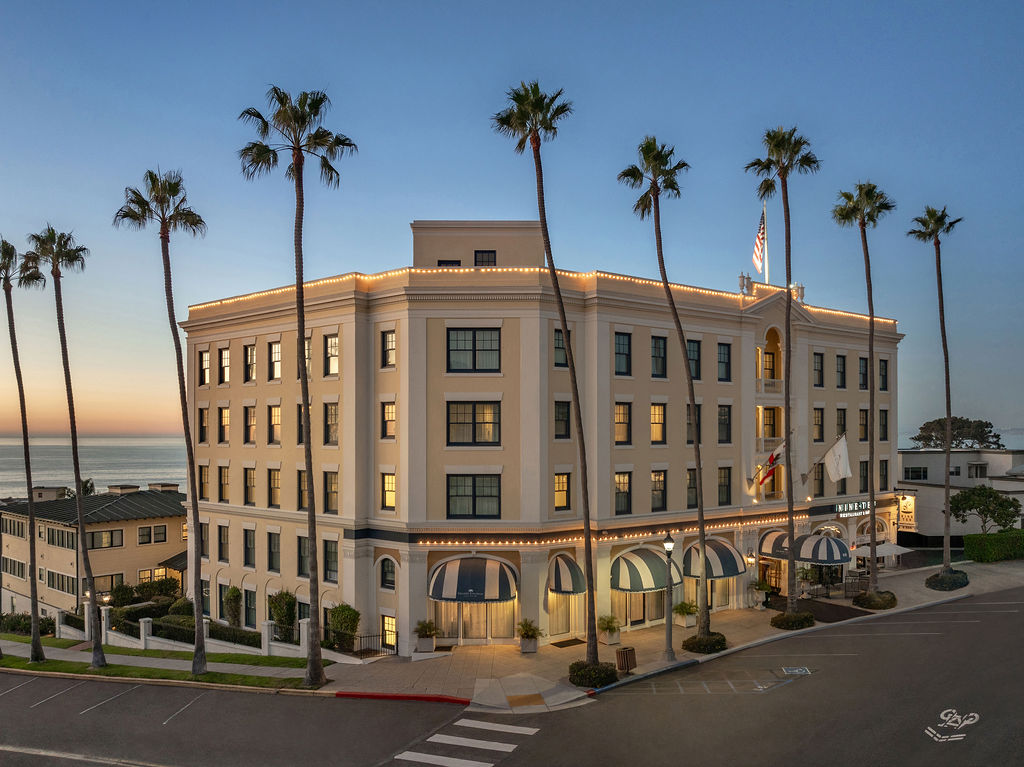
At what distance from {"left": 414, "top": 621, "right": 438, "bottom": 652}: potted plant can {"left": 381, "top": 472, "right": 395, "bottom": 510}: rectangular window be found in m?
5.25

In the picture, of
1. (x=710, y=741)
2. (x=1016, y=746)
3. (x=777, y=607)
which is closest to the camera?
(x=1016, y=746)

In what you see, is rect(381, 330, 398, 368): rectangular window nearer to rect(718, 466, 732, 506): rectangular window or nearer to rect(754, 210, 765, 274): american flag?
rect(718, 466, 732, 506): rectangular window

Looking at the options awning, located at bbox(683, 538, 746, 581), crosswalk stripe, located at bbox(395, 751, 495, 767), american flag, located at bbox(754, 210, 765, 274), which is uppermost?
american flag, located at bbox(754, 210, 765, 274)

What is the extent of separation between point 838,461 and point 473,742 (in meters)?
27.6

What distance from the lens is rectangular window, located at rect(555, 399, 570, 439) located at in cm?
3059

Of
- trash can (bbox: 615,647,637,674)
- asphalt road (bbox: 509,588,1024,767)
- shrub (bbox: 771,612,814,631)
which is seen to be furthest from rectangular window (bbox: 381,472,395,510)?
shrub (bbox: 771,612,814,631)

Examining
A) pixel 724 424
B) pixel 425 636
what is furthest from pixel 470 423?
pixel 724 424

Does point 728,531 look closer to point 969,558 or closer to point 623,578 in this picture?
point 623,578

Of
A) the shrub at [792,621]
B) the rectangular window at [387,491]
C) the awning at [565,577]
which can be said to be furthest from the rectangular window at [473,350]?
the shrub at [792,621]

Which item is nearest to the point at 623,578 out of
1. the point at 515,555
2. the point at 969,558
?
the point at 515,555

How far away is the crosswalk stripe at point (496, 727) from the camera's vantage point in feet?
66.5

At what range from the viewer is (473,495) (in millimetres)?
29969

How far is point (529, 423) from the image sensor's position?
29672mm

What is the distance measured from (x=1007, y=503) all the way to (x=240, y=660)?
4751 centimetres
